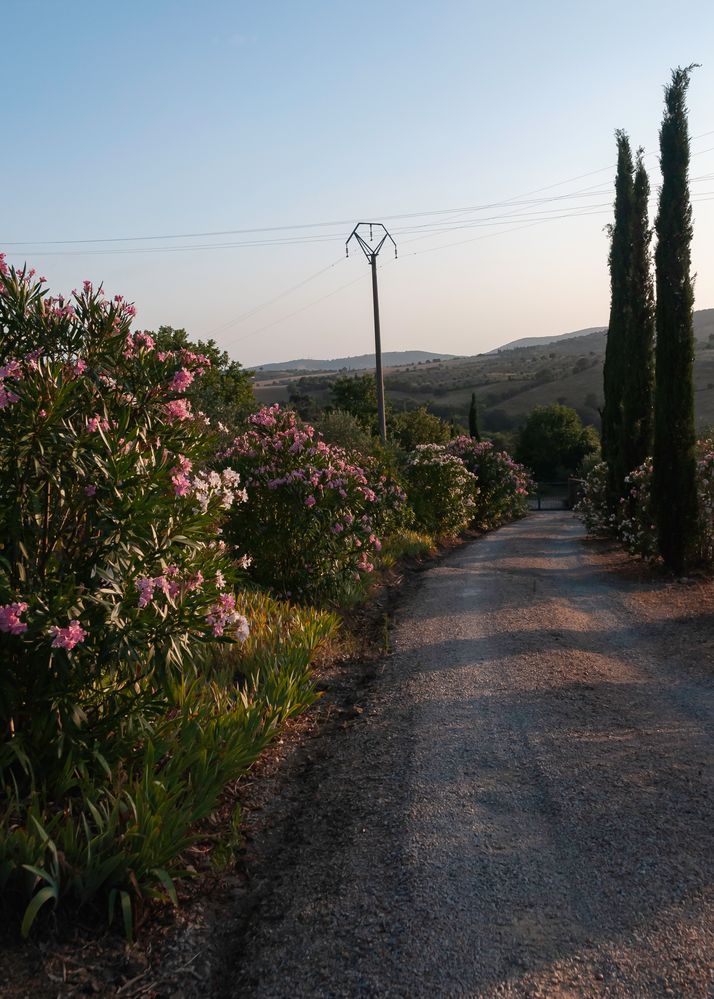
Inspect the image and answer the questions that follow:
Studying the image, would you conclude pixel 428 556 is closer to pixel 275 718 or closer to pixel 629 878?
pixel 275 718

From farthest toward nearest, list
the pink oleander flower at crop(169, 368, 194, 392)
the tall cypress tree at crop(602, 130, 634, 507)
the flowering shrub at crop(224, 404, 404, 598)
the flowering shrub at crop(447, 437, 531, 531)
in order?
1. the flowering shrub at crop(447, 437, 531, 531)
2. the tall cypress tree at crop(602, 130, 634, 507)
3. the flowering shrub at crop(224, 404, 404, 598)
4. the pink oleander flower at crop(169, 368, 194, 392)

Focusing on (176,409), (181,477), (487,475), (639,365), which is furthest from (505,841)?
(487,475)

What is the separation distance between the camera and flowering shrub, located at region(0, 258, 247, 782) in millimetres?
4168

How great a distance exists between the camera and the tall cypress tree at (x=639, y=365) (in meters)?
18.8

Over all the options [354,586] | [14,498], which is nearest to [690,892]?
[14,498]

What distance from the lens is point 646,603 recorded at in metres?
11.8

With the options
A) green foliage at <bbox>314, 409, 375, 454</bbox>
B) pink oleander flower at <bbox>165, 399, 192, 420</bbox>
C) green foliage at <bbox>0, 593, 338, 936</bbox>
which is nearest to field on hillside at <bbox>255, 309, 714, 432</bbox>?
green foliage at <bbox>314, 409, 375, 454</bbox>

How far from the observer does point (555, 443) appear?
55.1 m

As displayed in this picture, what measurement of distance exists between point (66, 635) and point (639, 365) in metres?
17.0

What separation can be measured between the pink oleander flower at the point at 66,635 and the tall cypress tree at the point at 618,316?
17.4 metres

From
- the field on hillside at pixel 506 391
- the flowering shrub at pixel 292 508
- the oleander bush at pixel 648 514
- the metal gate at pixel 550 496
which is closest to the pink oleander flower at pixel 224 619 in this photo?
the flowering shrub at pixel 292 508

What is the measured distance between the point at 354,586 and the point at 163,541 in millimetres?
7403

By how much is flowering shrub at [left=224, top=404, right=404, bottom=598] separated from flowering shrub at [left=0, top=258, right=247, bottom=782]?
5.32 meters

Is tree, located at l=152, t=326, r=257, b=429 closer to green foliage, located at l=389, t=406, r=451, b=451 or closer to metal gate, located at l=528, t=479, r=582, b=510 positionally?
green foliage, located at l=389, t=406, r=451, b=451
